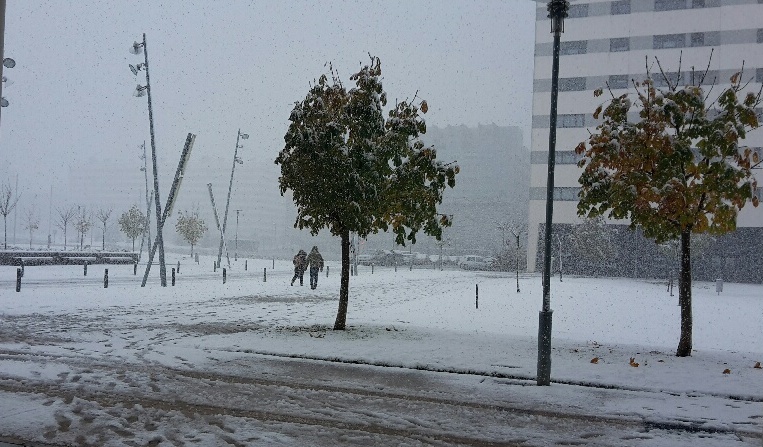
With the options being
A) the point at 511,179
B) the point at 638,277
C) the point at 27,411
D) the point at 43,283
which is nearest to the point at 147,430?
the point at 27,411

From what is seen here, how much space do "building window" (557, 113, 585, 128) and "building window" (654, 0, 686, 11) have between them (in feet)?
35.3

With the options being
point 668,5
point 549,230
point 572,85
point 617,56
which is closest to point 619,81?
point 617,56

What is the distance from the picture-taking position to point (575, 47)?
5375 centimetres

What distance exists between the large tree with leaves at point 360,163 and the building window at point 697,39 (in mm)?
46368

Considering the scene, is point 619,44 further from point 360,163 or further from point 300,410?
point 300,410

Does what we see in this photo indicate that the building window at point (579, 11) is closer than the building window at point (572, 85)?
No

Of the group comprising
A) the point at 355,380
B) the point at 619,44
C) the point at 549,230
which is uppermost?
the point at 619,44

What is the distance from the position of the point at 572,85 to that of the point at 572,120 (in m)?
3.22

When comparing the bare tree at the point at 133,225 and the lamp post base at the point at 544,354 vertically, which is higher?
the bare tree at the point at 133,225

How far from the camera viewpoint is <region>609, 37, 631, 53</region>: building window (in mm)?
52156

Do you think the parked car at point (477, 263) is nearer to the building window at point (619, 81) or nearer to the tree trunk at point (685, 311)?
the building window at point (619, 81)

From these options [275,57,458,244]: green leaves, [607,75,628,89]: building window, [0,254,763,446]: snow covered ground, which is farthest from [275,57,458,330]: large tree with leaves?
[607,75,628,89]: building window

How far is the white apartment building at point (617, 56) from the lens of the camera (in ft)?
158

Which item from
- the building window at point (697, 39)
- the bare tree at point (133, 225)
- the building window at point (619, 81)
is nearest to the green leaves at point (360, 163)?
the building window at point (619, 81)
